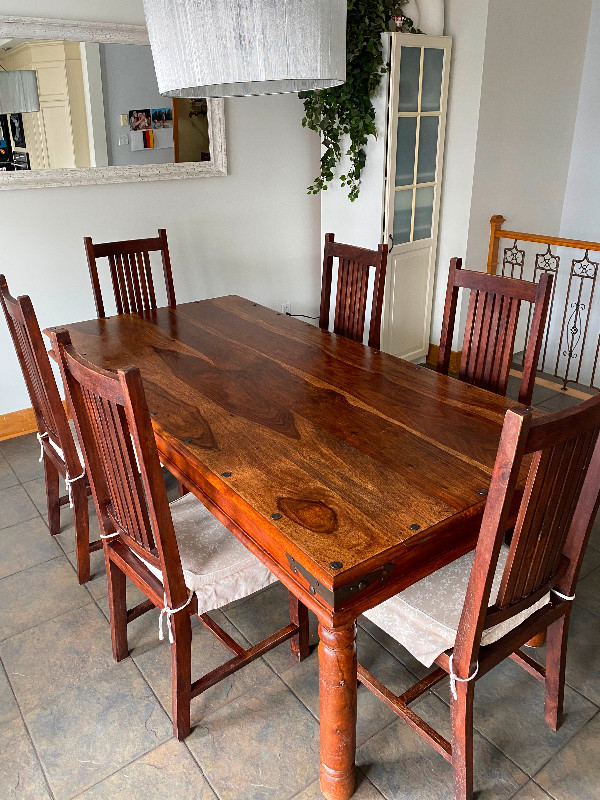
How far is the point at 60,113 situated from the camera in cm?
306

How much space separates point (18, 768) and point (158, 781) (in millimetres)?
374

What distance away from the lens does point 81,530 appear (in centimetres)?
223

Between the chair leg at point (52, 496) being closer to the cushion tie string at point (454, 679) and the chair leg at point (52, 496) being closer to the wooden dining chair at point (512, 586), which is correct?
the wooden dining chair at point (512, 586)

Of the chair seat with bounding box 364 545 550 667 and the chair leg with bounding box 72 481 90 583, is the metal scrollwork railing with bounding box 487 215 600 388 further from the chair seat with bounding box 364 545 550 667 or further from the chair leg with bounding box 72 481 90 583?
the chair leg with bounding box 72 481 90 583

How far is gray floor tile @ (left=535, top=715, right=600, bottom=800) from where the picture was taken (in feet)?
5.05

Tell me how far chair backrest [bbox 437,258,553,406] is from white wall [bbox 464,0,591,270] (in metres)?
1.79

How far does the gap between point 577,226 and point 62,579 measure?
396 cm

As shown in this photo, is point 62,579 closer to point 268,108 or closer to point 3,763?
point 3,763

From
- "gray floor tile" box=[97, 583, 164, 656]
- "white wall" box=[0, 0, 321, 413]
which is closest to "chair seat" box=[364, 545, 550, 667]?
"gray floor tile" box=[97, 583, 164, 656]

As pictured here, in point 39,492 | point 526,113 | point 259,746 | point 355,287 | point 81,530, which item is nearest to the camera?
point 259,746

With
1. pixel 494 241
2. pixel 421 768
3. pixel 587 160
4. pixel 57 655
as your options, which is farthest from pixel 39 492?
pixel 587 160

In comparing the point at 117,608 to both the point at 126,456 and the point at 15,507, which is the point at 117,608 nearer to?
the point at 126,456

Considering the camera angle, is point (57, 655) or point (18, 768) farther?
point (57, 655)

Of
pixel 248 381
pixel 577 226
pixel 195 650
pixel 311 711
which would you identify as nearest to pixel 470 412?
pixel 248 381
